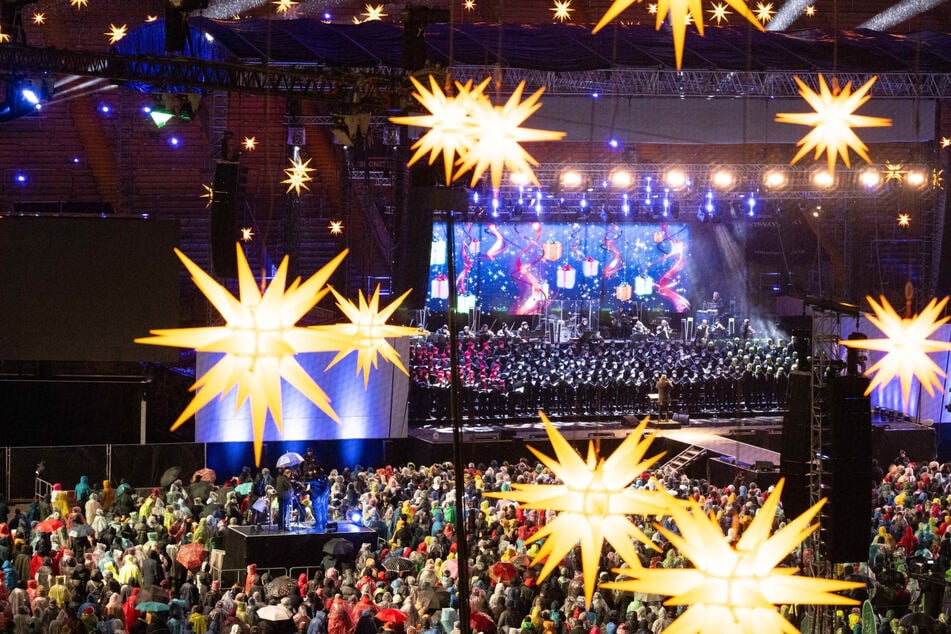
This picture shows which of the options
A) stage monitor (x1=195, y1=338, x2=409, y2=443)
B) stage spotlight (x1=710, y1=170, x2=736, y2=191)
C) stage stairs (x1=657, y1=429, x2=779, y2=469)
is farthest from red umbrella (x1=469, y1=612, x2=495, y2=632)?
stage spotlight (x1=710, y1=170, x2=736, y2=191)

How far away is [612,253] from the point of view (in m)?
29.6

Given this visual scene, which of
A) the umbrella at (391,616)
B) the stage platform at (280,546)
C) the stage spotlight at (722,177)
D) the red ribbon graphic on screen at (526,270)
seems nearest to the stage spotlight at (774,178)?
the stage spotlight at (722,177)

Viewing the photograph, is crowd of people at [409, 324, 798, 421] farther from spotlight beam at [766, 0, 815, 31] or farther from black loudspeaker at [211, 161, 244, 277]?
spotlight beam at [766, 0, 815, 31]

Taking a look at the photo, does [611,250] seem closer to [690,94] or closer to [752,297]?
[752,297]

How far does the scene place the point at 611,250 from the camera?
29.6 meters

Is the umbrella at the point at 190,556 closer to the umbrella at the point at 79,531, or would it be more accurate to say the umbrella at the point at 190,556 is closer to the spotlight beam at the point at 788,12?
the umbrella at the point at 79,531

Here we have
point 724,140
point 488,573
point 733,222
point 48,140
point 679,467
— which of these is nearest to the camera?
point 488,573

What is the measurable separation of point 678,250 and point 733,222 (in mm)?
1392

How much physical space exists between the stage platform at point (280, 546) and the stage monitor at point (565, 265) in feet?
45.1

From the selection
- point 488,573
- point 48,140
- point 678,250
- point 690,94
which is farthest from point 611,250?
point 488,573

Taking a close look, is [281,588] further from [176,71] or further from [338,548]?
[176,71]

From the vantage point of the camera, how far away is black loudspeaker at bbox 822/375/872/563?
11.0m

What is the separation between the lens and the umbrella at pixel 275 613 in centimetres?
1079

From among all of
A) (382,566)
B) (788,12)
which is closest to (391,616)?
(382,566)
